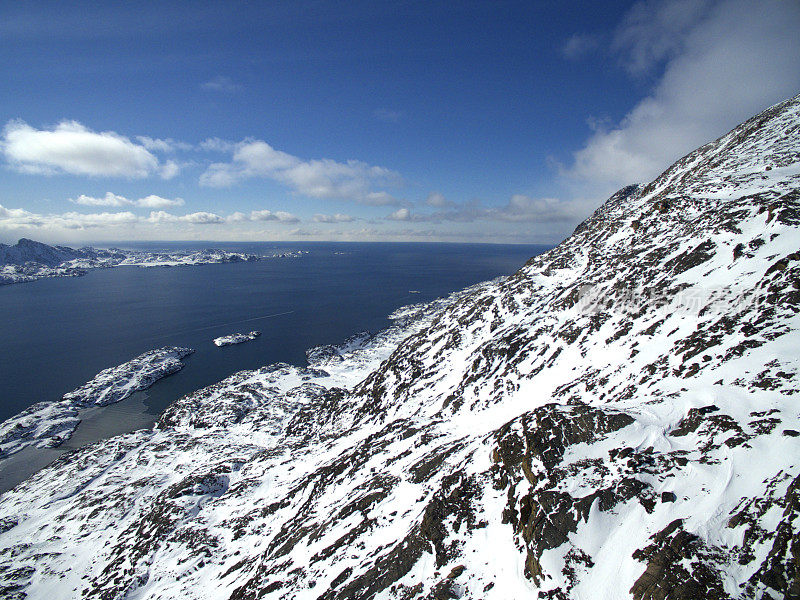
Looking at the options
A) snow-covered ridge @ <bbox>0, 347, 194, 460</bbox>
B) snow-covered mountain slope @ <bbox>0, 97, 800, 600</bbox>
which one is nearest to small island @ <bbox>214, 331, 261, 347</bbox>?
snow-covered ridge @ <bbox>0, 347, 194, 460</bbox>

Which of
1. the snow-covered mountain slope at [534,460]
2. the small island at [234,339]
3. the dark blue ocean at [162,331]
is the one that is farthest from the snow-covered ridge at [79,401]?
the snow-covered mountain slope at [534,460]

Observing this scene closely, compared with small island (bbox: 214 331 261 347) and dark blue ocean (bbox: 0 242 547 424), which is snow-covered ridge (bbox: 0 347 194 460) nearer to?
dark blue ocean (bbox: 0 242 547 424)

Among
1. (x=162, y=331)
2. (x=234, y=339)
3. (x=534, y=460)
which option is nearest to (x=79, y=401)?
(x=234, y=339)

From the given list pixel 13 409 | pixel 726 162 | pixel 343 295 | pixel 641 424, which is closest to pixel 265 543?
pixel 641 424

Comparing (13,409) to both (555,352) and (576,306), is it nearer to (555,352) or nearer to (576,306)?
(555,352)

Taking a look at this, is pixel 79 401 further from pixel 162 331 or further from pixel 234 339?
pixel 162 331
